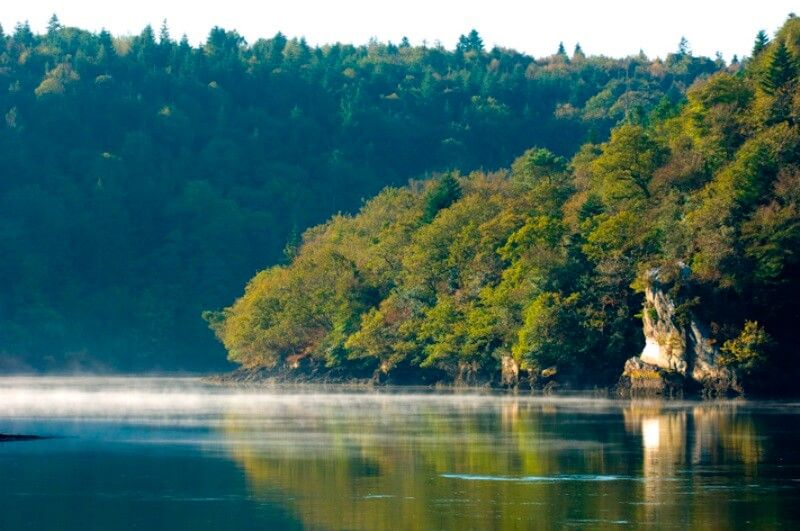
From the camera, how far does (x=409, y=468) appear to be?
4350cm

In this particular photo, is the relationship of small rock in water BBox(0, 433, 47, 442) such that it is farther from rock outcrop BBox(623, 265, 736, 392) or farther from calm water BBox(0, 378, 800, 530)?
rock outcrop BBox(623, 265, 736, 392)

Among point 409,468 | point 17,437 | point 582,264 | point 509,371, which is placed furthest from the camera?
point 509,371

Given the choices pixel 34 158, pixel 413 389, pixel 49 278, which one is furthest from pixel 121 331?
pixel 413 389

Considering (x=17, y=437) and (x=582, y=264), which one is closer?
(x=17, y=437)

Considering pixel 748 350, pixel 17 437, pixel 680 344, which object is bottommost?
pixel 17 437

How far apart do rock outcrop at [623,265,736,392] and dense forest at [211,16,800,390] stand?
2.05 feet

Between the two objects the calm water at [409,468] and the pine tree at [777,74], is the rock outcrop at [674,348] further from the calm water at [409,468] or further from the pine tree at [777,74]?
the pine tree at [777,74]

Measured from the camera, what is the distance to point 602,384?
289 feet

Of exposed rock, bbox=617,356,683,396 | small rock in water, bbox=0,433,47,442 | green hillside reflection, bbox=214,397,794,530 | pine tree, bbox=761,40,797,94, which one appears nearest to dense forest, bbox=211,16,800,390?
pine tree, bbox=761,40,797,94

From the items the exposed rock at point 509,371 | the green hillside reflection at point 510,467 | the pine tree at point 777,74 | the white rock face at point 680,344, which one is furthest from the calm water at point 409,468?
the pine tree at point 777,74

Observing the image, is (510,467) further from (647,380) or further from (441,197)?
(441,197)

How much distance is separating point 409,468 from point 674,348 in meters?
38.0

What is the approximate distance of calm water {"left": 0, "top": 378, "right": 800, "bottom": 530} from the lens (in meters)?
34.6

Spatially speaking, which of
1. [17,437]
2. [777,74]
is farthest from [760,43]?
[17,437]
